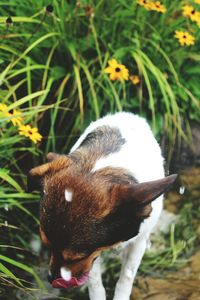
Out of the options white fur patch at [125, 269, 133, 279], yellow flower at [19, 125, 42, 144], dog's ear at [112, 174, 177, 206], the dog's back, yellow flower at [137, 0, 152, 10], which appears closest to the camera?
dog's ear at [112, 174, 177, 206]

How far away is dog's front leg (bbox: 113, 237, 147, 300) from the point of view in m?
4.32

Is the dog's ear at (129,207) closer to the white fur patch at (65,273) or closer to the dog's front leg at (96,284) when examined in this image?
the white fur patch at (65,273)

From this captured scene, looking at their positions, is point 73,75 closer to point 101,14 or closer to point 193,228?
point 101,14

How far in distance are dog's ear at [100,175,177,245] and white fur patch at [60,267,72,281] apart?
0.86 ft

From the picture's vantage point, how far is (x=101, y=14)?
578cm

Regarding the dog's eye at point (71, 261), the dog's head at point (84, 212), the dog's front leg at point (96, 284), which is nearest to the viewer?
the dog's head at point (84, 212)

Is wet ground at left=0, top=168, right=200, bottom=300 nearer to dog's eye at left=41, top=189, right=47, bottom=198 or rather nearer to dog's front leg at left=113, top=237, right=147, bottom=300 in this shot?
dog's front leg at left=113, top=237, right=147, bottom=300

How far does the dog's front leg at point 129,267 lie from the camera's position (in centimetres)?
432

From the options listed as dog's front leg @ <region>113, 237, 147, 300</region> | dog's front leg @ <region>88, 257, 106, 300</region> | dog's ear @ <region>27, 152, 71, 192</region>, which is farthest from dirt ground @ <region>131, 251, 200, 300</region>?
dog's ear @ <region>27, 152, 71, 192</region>

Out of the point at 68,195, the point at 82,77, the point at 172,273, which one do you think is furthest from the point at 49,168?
the point at 82,77

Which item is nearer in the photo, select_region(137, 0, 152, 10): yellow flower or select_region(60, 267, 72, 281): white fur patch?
select_region(60, 267, 72, 281): white fur patch

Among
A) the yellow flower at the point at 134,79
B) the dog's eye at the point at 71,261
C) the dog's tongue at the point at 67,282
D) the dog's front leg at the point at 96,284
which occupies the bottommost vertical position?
the dog's front leg at the point at 96,284

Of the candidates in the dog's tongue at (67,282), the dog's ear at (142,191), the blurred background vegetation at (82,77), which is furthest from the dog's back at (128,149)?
the blurred background vegetation at (82,77)

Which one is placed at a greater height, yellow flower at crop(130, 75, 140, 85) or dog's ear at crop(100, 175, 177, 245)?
yellow flower at crop(130, 75, 140, 85)
